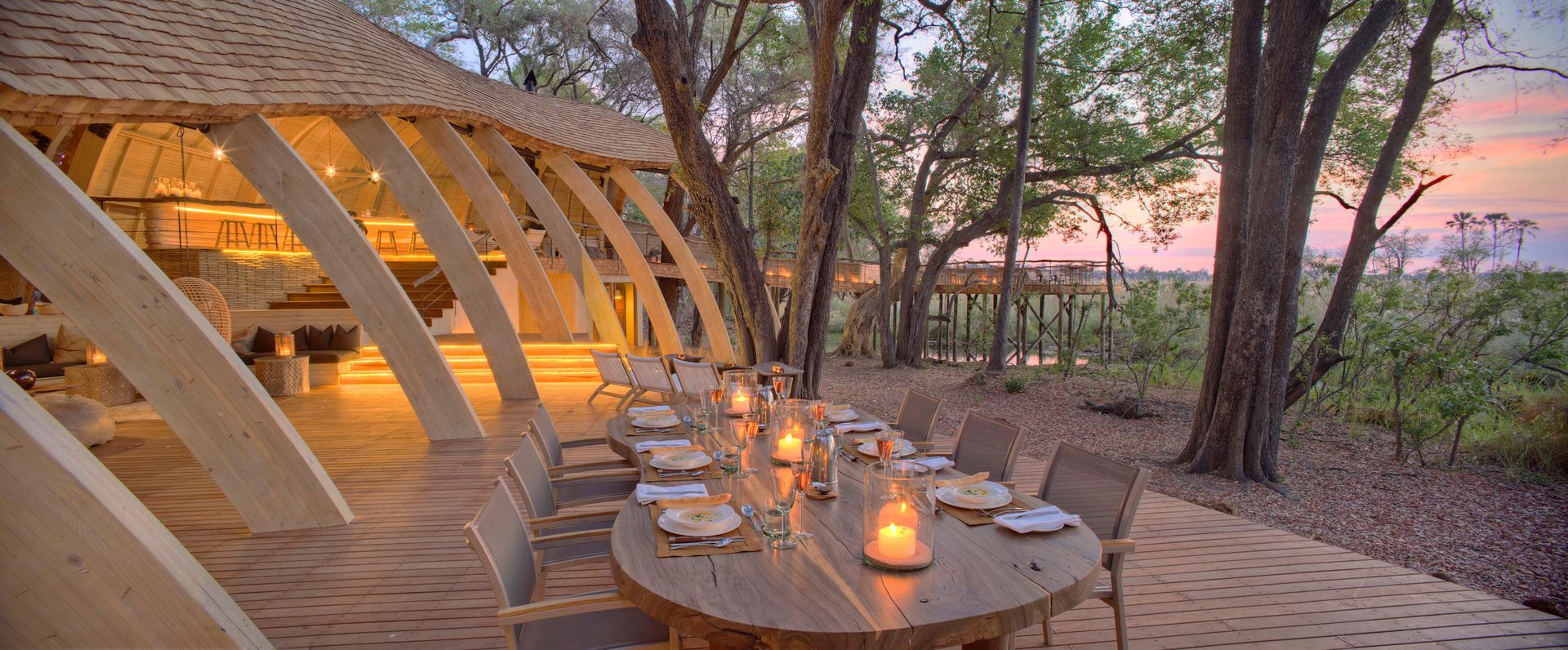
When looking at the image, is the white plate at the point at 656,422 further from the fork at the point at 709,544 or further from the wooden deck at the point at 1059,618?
the fork at the point at 709,544

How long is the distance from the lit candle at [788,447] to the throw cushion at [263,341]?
938cm

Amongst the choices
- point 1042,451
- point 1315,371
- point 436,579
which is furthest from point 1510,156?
point 436,579

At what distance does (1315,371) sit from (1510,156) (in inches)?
92.7

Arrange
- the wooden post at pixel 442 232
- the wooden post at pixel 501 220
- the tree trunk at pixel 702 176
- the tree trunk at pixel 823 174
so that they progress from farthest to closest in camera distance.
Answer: the wooden post at pixel 501 220 < the wooden post at pixel 442 232 < the tree trunk at pixel 823 174 < the tree trunk at pixel 702 176

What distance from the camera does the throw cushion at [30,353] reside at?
7.49 metres

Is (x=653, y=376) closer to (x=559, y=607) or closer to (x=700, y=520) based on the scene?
(x=700, y=520)

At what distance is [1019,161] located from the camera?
10867 mm

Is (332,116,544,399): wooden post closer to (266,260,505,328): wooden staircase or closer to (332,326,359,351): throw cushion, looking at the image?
(332,326,359,351): throw cushion

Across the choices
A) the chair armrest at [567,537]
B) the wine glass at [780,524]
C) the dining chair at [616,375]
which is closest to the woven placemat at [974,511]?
the wine glass at [780,524]

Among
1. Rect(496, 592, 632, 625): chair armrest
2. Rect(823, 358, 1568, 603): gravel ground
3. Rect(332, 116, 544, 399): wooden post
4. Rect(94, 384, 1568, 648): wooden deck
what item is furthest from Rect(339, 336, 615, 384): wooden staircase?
Rect(496, 592, 632, 625): chair armrest

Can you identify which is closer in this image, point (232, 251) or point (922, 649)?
point (922, 649)

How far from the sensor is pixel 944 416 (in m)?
9.71

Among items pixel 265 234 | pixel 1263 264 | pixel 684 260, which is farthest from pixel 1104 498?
pixel 265 234

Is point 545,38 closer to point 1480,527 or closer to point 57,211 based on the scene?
point 57,211
